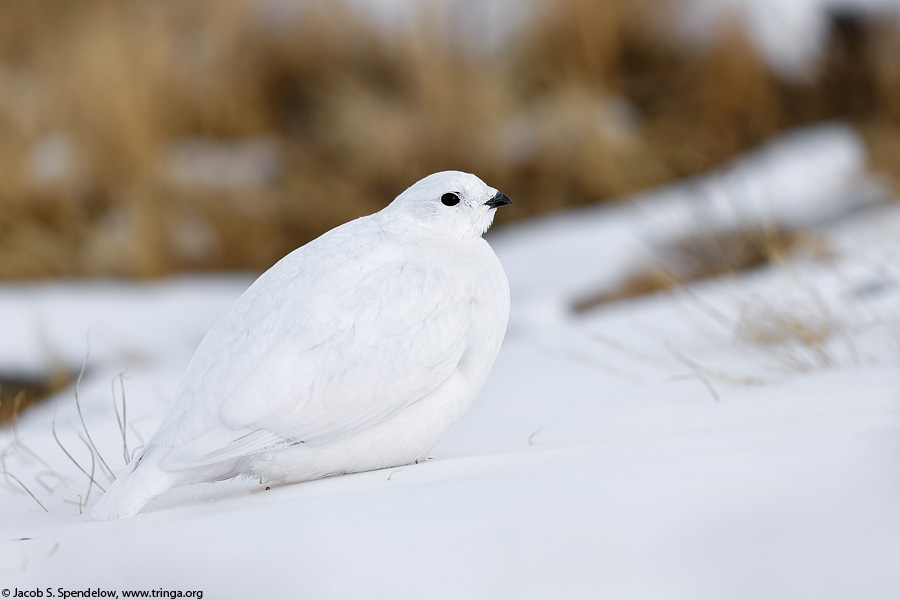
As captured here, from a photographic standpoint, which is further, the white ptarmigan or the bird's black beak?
the bird's black beak

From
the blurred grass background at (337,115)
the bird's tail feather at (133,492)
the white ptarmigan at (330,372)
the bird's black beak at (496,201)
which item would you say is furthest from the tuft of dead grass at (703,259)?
the bird's tail feather at (133,492)

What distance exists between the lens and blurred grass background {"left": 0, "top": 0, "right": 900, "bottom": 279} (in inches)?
233

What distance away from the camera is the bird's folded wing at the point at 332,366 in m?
1.71

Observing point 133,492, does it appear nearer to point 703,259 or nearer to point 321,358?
point 321,358

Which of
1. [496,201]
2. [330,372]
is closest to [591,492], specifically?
[330,372]

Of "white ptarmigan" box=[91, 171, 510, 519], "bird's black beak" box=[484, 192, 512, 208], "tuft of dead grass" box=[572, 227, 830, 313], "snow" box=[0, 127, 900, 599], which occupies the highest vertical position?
"bird's black beak" box=[484, 192, 512, 208]

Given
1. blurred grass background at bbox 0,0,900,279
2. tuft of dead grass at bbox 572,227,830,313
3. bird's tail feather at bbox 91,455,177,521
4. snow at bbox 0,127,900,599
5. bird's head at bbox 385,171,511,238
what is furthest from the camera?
blurred grass background at bbox 0,0,900,279

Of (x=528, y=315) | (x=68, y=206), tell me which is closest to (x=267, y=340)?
(x=528, y=315)

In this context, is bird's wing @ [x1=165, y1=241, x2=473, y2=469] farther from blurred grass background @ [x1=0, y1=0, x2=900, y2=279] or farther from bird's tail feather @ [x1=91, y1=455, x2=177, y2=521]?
blurred grass background @ [x1=0, y1=0, x2=900, y2=279]

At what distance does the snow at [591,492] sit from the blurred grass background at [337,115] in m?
2.52

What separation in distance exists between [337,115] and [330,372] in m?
4.91

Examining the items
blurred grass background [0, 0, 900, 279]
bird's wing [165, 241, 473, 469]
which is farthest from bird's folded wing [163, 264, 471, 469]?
blurred grass background [0, 0, 900, 279]

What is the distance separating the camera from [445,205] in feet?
7.02

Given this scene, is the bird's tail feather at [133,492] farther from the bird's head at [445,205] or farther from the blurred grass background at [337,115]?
the blurred grass background at [337,115]
